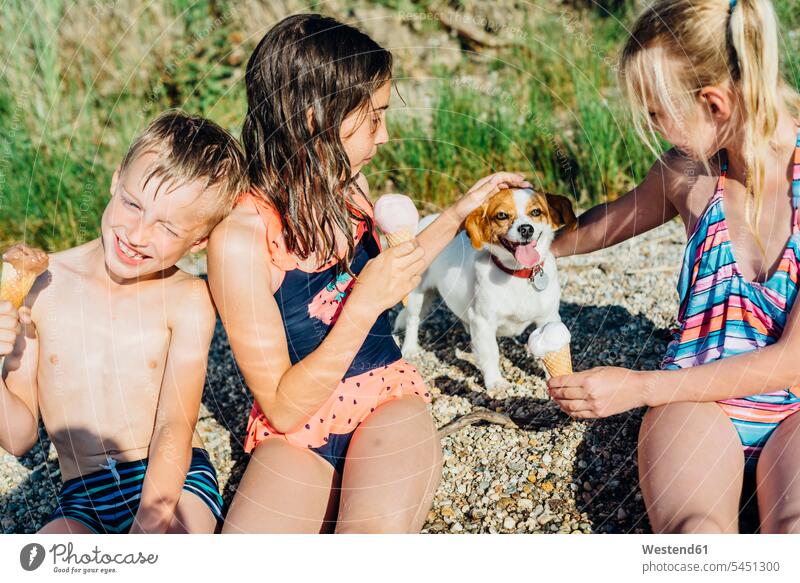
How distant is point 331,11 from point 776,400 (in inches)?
150

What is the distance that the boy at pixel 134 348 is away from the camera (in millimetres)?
2014

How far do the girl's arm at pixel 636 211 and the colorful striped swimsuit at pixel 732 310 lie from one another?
0.67 ft

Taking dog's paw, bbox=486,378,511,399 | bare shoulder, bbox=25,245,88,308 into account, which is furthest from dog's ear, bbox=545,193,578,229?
bare shoulder, bbox=25,245,88,308

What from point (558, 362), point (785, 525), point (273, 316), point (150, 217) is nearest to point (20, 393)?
point (150, 217)

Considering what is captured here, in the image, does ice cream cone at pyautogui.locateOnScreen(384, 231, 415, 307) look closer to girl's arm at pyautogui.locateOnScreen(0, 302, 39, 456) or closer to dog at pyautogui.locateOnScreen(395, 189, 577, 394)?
dog at pyautogui.locateOnScreen(395, 189, 577, 394)

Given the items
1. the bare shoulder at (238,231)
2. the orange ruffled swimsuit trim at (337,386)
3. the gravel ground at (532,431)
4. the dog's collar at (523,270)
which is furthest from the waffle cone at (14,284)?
the dog's collar at (523,270)

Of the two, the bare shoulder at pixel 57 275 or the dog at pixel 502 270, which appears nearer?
the bare shoulder at pixel 57 275

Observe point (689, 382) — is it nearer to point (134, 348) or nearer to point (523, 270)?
point (523, 270)

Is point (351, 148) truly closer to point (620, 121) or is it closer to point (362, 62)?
point (362, 62)

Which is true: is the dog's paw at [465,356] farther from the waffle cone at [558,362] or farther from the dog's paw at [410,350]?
the waffle cone at [558,362]

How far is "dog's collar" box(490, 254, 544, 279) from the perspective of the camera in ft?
9.41

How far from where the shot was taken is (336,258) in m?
2.19

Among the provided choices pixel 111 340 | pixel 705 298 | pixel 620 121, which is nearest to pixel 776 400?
pixel 705 298

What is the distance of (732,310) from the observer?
2074 millimetres
